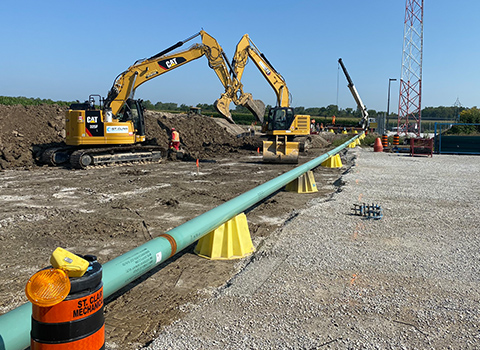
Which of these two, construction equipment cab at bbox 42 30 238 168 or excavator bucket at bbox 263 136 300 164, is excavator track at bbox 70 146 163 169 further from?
excavator bucket at bbox 263 136 300 164

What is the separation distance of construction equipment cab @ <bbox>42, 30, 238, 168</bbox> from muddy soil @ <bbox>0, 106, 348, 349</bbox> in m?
0.71

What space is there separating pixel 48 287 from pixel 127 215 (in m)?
6.29

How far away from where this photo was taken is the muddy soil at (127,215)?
4.32 meters

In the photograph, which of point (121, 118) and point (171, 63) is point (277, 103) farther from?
point (121, 118)

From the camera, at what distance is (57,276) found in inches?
81.1

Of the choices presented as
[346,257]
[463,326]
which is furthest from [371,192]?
[463,326]

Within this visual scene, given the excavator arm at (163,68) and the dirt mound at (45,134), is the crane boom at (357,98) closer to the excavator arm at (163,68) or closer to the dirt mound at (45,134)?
the dirt mound at (45,134)

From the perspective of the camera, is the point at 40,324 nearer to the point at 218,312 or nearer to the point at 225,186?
the point at 218,312

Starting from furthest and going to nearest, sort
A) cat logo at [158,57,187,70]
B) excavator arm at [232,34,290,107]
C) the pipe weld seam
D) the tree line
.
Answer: the tree line < excavator arm at [232,34,290,107] < cat logo at [158,57,187,70] < the pipe weld seam

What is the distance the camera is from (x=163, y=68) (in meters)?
18.0

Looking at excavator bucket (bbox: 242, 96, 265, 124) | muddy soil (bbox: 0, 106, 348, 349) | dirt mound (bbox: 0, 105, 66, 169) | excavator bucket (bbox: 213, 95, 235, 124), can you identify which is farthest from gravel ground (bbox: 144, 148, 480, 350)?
dirt mound (bbox: 0, 105, 66, 169)

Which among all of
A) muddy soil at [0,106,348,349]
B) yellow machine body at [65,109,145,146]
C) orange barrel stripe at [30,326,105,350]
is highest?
yellow machine body at [65,109,145,146]

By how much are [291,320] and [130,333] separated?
1.41 meters

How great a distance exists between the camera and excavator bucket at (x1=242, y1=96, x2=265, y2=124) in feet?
67.3
